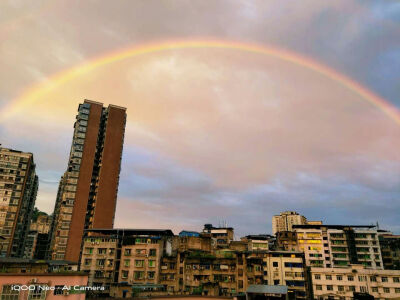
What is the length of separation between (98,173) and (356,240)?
87.8 m

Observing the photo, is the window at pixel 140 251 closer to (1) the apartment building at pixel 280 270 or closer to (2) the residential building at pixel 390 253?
(1) the apartment building at pixel 280 270

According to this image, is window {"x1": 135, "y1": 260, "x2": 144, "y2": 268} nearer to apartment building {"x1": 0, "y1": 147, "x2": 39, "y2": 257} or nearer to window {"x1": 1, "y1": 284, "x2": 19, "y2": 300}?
window {"x1": 1, "y1": 284, "x2": 19, "y2": 300}

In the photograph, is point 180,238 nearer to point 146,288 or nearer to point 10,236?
point 146,288

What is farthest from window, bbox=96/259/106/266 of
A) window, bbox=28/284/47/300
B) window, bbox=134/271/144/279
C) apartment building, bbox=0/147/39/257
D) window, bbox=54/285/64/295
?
apartment building, bbox=0/147/39/257

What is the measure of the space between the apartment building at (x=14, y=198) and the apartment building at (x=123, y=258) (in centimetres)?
4042

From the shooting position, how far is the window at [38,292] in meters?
35.6

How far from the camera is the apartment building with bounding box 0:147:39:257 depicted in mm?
98562

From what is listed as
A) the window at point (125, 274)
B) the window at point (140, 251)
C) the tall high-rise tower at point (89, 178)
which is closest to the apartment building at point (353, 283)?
the window at point (140, 251)

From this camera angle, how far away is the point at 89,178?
101688mm

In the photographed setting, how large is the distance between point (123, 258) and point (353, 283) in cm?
5587

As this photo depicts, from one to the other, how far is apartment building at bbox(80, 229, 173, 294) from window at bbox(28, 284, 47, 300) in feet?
119

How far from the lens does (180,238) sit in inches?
3322

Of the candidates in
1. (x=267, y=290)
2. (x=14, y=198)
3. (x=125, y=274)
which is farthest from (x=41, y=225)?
(x=267, y=290)

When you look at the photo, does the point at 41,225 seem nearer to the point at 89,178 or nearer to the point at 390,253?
the point at 89,178
